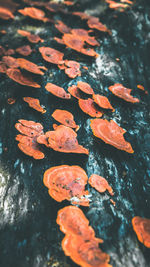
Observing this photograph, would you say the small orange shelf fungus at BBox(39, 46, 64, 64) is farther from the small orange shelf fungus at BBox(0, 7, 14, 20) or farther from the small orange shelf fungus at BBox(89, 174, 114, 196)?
the small orange shelf fungus at BBox(89, 174, 114, 196)

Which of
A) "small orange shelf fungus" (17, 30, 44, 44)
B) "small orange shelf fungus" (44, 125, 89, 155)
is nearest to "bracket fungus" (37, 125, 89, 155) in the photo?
"small orange shelf fungus" (44, 125, 89, 155)

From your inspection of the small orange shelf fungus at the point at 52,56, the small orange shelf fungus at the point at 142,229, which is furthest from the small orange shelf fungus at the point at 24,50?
the small orange shelf fungus at the point at 142,229

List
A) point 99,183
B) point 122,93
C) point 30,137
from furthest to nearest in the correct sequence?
point 122,93 → point 30,137 → point 99,183

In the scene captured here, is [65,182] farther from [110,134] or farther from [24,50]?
[24,50]

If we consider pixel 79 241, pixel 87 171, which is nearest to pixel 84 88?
pixel 87 171

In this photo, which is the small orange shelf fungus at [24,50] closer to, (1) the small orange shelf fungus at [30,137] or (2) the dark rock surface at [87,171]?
(2) the dark rock surface at [87,171]

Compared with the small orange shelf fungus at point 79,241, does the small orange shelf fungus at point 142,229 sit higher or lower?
higher

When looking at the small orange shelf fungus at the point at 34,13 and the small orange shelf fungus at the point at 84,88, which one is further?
the small orange shelf fungus at the point at 34,13
